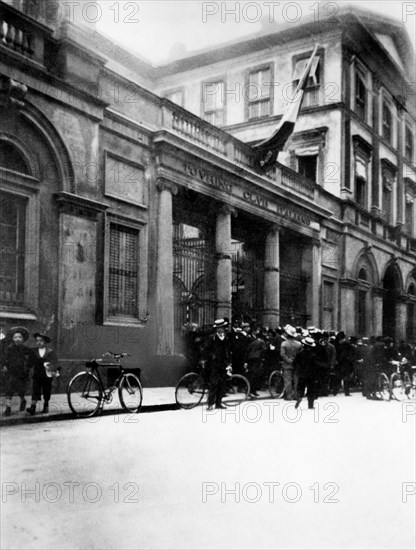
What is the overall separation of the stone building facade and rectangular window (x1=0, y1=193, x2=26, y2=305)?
0.05 ft

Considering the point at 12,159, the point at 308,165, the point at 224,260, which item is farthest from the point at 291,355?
the point at 12,159

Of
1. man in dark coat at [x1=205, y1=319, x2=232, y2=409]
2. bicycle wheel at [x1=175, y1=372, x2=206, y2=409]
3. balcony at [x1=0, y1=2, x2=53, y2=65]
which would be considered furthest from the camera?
man in dark coat at [x1=205, y1=319, x2=232, y2=409]

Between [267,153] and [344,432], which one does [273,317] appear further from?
[344,432]

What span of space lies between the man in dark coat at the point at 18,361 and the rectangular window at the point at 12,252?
251 mm

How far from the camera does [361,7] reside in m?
3.94

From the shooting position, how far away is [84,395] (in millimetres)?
5383

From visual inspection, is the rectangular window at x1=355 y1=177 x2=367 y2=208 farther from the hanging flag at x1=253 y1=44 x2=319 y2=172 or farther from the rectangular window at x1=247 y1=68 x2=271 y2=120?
the rectangular window at x1=247 y1=68 x2=271 y2=120

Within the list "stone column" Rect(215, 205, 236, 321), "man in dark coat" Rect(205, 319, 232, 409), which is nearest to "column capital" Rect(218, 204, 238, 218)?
"stone column" Rect(215, 205, 236, 321)

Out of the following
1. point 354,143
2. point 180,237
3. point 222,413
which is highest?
point 354,143

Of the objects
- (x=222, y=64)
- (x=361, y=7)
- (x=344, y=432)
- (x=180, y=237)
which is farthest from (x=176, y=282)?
(x=361, y=7)

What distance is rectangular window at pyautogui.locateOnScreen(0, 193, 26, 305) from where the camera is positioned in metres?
4.28

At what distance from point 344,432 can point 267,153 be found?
7.75 meters

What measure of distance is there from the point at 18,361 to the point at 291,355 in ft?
21.1

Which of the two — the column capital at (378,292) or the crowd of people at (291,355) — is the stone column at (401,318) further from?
the column capital at (378,292)
